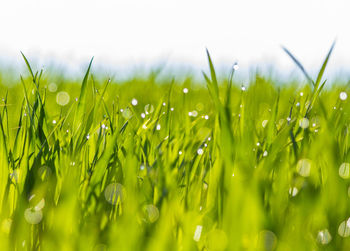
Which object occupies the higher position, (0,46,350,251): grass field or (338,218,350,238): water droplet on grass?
(0,46,350,251): grass field

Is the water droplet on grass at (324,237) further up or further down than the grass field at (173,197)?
further down

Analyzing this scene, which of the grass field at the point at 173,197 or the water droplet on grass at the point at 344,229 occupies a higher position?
the grass field at the point at 173,197

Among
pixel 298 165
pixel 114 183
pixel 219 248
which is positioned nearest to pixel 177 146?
pixel 114 183

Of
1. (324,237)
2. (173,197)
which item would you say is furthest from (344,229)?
(173,197)

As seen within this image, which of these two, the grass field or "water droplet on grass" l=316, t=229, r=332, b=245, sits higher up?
the grass field

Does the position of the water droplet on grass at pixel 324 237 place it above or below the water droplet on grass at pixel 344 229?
below

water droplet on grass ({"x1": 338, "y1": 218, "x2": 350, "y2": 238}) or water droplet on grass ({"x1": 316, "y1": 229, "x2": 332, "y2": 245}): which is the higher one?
water droplet on grass ({"x1": 338, "y1": 218, "x2": 350, "y2": 238})

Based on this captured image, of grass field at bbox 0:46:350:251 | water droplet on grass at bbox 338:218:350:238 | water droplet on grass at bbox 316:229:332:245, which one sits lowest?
water droplet on grass at bbox 316:229:332:245

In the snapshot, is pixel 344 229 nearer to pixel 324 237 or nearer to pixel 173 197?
pixel 324 237

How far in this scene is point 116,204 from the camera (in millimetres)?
958

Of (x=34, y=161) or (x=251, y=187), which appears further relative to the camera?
(x=34, y=161)

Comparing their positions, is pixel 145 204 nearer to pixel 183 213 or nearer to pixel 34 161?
pixel 183 213

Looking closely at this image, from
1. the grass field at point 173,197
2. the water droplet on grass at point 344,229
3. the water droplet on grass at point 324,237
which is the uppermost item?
the grass field at point 173,197

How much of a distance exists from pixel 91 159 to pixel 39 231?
0.84 feet
